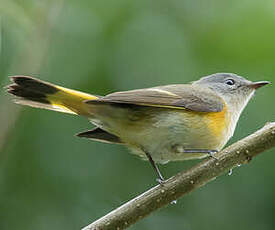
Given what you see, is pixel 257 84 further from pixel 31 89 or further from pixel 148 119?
pixel 31 89

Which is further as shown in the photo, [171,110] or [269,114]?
[269,114]

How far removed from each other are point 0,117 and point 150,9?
2697 mm

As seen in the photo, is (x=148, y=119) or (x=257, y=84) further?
(x=257, y=84)

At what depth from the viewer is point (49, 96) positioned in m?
3.72

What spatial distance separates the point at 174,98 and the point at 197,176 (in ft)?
3.67

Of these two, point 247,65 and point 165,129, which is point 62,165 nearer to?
point 165,129

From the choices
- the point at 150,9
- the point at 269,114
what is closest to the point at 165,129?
the point at 269,114

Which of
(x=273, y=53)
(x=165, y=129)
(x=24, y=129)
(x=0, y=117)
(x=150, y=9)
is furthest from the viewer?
(x=150, y=9)

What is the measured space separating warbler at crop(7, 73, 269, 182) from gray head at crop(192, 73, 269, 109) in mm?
534

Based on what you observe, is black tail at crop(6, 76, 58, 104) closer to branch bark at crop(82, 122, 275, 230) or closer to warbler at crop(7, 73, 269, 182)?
warbler at crop(7, 73, 269, 182)

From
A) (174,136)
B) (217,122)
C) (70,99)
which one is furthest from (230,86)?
(70,99)

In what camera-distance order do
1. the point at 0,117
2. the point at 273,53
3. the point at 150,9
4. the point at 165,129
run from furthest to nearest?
the point at 150,9 → the point at 273,53 → the point at 165,129 → the point at 0,117

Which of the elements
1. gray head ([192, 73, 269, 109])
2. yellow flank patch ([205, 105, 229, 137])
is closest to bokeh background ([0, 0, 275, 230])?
gray head ([192, 73, 269, 109])

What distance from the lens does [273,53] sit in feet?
14.6
